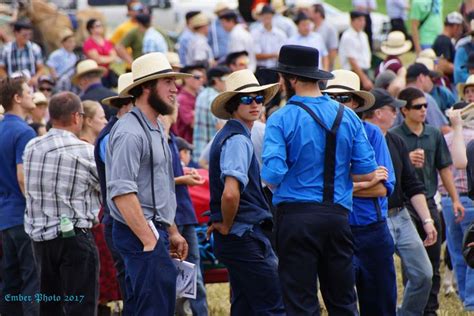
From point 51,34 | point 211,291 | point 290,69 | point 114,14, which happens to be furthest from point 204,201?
point 114,14

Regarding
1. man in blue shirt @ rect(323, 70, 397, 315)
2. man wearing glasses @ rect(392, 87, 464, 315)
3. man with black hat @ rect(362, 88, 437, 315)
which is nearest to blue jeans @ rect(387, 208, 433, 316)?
man with black hat @ rect(362, 88, 437, 315)

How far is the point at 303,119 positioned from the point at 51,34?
56.6ft

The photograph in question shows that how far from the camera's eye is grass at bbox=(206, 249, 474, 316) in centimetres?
1074

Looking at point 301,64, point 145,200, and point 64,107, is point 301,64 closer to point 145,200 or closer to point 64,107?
point 145,200

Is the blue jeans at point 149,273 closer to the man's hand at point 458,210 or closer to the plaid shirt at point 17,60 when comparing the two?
the man's hand at point 458,210

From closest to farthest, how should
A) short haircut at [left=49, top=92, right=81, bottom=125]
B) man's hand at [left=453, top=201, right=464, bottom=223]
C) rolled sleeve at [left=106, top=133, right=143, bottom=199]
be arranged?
rolled sleeve at [left=106, top=133, right=143, bottom=199]
short haircut at [left=49, top=92, right=81, bottom=125]
man's hand at [left=453, top=201, right=464, bottom=223]

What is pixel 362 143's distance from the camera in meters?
7.33

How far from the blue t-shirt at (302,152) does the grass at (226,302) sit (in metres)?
3.27

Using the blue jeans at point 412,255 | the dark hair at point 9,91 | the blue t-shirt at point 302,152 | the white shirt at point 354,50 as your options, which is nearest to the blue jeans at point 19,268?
the dark hair at point 9,91

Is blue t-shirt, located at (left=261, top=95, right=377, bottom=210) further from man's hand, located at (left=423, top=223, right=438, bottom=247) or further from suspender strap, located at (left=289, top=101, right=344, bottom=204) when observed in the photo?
man's hand, located at (left=423, top=223, right=438, bottom=247)

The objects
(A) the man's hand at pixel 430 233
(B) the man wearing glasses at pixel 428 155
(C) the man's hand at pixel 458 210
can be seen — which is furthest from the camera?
(C) the man's hand at pixel 458 210

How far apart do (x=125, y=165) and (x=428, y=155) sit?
167 inches

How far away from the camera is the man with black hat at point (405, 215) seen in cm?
929

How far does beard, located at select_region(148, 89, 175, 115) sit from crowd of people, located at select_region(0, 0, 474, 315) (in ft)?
0.07
